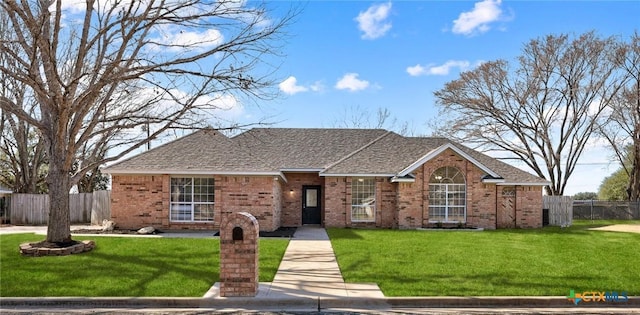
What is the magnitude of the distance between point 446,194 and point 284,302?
15816mm

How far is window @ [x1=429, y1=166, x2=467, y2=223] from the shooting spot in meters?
23.4

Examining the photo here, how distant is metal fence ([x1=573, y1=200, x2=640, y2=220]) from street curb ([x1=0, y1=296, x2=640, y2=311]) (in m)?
31.8

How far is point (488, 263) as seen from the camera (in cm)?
1293

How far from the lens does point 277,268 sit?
12258mm

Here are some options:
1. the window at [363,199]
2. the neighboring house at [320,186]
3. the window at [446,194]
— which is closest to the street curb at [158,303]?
the neighboring house at [320,186]

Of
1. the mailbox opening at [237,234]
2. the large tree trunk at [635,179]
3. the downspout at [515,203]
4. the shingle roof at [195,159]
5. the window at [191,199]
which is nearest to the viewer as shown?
the mailbox opening at [237,234]

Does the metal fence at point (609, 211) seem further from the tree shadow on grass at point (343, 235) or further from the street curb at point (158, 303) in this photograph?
the street curb at point (158, 303)

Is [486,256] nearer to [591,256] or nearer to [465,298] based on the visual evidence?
[591,256]

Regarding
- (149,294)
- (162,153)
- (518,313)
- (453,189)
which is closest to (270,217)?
(162,153)

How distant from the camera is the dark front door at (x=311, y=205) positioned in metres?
25.3

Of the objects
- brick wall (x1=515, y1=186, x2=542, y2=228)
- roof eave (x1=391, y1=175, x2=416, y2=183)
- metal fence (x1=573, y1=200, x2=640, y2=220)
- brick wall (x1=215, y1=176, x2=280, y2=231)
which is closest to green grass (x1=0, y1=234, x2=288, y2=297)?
brick wall (x1=215, y1=176, x2=280, y2=231)

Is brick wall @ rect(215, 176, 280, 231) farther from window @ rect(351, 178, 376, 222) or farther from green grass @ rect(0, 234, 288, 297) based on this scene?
green grass @ rect(0, 234, 288, 297)

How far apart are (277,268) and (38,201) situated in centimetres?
1912

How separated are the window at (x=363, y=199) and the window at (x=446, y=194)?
2.71 m
